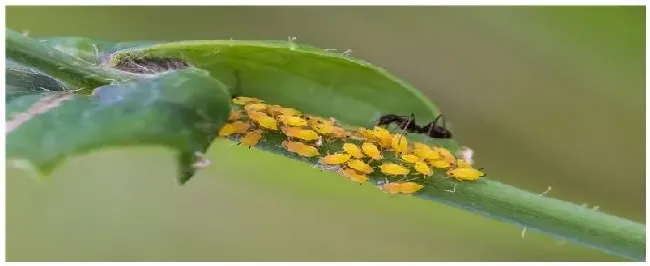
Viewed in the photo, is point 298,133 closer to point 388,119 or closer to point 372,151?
point 372,151

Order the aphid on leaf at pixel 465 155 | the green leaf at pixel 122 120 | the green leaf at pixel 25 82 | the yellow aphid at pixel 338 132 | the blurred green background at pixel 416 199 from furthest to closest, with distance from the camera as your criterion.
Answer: the blurred green background at pixel 416 199, the aphid on leaf at pixel 465 155, the yellow aphid at pixel 338 132, the green leaf at pixel 25 82, the green leaf at pixel 122 120

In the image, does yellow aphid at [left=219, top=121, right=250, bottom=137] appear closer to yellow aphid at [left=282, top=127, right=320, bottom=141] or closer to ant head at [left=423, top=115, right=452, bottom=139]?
yellow aphid at [left=282, top=127, right=320, bottom=141]

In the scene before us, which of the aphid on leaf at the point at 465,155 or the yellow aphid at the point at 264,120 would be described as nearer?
the yellow aphid at the point at 264,120

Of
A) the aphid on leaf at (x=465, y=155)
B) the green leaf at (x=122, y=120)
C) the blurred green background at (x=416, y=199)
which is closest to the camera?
the green leaf at (x=122, y=120)

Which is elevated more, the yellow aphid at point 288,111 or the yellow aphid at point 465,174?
the yellow aphid at point 288,111

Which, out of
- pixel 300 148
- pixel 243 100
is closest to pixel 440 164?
pixel 300 148

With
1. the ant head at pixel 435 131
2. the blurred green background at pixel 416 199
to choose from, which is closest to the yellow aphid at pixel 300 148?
the ant head at pixel 435 131

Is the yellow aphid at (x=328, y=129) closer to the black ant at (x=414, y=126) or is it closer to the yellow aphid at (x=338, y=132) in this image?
the yellow aphid at (x=338, y=132)
